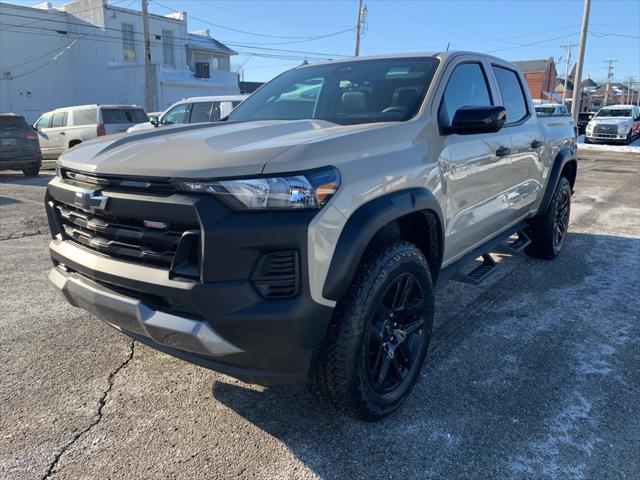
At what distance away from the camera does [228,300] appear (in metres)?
2.02

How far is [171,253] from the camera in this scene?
2182mm

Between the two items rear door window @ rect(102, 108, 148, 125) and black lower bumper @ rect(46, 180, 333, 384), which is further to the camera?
rear door window @ rect(102, 108, 148, 125)

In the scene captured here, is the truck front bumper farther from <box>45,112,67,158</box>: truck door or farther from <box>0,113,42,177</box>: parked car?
<box>45,112,67,158</box>: truck door

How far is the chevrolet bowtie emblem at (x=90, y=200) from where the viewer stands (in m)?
2.34

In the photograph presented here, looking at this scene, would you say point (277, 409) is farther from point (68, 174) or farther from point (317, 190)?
point (68, 174)

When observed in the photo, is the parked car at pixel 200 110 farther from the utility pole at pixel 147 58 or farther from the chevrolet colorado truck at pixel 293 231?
the utility pole at pixel 147 58

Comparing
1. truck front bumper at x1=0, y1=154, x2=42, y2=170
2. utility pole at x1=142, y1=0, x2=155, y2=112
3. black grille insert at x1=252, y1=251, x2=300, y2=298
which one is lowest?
truck front bumper at x1=0, y1=154, x2=42, y2=170

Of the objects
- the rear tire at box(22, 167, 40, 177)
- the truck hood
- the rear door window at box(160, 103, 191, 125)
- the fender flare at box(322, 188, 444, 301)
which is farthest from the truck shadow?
the rear tire at box(22, 167, 40, 177)

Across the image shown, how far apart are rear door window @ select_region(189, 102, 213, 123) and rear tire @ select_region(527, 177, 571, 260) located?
347 inches

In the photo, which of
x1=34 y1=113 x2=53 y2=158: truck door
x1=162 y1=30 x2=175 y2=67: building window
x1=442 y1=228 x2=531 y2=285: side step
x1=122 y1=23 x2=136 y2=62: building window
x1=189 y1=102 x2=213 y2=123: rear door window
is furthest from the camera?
x1=162 y1=30 x2=175 y2=67: building window

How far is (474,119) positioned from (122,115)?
14227 millimetres

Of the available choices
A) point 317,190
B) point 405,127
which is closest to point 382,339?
point 317,190

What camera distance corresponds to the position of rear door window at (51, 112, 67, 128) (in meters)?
15.6

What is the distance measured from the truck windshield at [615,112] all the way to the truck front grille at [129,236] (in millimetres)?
30517
